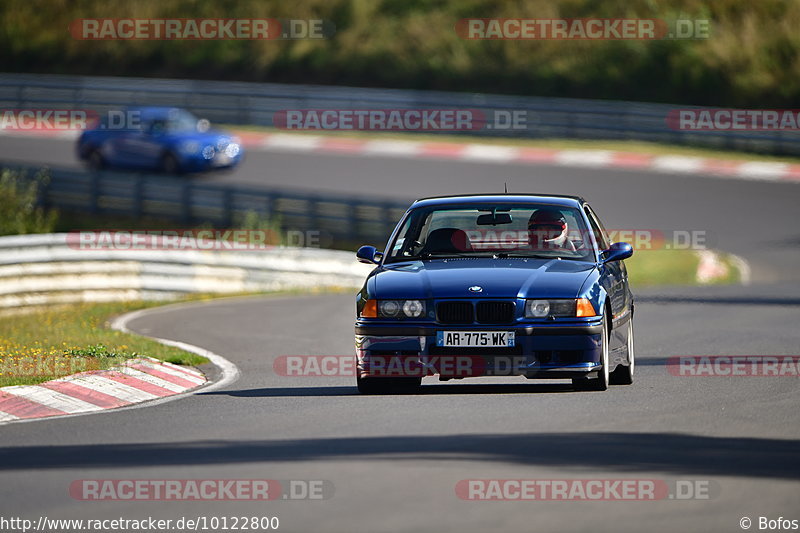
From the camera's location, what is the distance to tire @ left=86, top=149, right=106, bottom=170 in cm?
3566

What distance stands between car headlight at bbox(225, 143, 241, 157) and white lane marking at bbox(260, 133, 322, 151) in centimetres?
445

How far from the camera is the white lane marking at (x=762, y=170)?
1380 inches

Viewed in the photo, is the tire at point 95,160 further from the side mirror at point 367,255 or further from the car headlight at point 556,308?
the car headlight at point 556,308

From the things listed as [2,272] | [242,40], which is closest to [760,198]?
[2,272]

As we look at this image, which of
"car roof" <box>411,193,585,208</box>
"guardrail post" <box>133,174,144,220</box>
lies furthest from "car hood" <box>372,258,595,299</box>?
"guardrail post" <box>133,174,144,220</box>

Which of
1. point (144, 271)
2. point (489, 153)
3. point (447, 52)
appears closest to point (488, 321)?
point (144, 271)

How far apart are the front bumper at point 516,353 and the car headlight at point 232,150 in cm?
2491

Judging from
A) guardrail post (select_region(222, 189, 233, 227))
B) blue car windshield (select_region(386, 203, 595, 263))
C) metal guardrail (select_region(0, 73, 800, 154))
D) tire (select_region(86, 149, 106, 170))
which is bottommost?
blue car windshield (select_region(386, 203, 595, 263))

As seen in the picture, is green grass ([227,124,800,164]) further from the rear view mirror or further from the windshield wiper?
the rear view mirror

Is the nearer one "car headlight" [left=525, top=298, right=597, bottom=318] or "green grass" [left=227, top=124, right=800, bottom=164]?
"car headlight" [left=525, top=298, right=597, bottom=318]

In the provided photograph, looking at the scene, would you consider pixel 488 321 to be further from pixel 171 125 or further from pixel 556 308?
pixel 171 125

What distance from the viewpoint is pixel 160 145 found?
34.6 m

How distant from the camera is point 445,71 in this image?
45.8m

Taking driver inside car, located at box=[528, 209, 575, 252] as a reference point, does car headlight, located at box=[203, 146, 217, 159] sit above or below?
above
